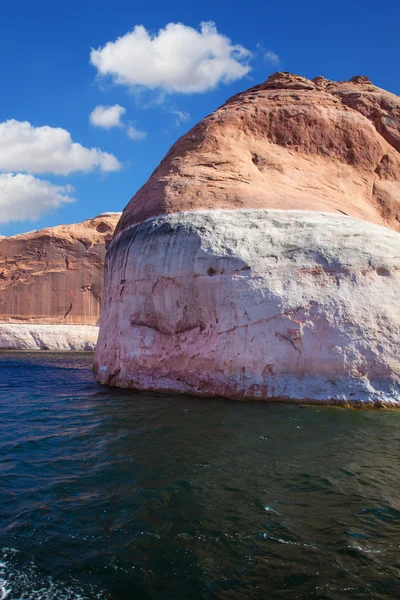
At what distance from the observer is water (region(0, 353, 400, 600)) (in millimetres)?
3262

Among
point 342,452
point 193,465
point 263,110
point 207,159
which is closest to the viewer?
point 193,465

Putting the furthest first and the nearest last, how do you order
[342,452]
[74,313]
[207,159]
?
1. [74,313]
2. [207,159]
3. [342,452]

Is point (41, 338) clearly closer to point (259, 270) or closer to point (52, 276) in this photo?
point (52, 276)

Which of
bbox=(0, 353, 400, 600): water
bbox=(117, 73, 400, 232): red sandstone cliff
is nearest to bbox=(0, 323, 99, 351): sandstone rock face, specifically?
bbox=(117, 73, 400, 232): red sandstone cliff

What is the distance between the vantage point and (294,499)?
179 inches

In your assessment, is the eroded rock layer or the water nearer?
the water

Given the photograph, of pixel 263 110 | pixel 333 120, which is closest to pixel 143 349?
pixel 263 110

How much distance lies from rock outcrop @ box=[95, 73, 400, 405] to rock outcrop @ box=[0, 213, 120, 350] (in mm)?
21173

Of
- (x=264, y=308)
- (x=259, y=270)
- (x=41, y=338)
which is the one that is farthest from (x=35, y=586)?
(x=41, y=338)

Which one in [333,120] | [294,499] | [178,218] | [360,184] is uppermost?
[333,120]

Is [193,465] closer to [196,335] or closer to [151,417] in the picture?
[151,417]

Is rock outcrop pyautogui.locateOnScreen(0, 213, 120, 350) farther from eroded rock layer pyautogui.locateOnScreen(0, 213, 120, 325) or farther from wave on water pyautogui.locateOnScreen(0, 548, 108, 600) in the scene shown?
wave on water pyautogui.locateOnScreen(0, 548, 108, 600)

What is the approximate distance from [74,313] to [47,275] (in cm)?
337

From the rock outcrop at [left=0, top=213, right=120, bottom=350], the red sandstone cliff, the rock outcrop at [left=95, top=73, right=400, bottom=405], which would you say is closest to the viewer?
the rock outcrop at [left=95, top=73, right=400, bottom=405]
